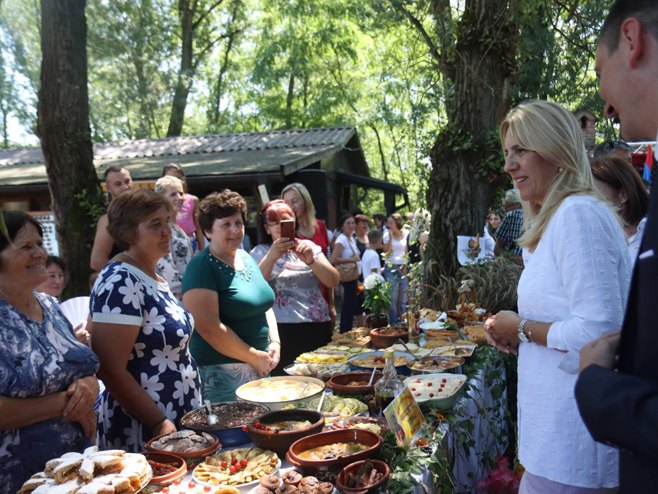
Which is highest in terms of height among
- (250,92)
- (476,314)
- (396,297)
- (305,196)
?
(250,92)

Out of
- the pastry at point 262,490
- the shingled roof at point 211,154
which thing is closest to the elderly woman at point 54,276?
the pastry at point 262,490

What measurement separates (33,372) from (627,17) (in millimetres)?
2092

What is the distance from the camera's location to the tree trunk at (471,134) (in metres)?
6.18

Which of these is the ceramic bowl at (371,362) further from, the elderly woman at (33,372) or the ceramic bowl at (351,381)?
the elderly woman at (33,372)

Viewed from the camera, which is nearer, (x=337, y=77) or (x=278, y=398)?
(x=278, y=398)

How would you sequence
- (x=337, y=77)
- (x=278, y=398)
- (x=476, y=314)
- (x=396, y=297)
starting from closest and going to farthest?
(x=278, y=398)
(x=476, y=314)
(x=396, y=297)
(x=337, y=77)

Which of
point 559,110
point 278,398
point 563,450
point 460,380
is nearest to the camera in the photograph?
point 563,450

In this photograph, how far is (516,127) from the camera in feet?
6.40

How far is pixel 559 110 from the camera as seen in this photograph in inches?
74.9

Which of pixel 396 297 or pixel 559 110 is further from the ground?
pixel 559 110

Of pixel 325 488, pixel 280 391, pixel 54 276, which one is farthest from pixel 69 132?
pixel 325 488

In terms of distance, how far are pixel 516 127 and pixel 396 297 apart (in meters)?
6.31

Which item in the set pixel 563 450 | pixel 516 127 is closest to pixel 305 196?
pixel 516 127

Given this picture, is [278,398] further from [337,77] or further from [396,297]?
[337,77]
